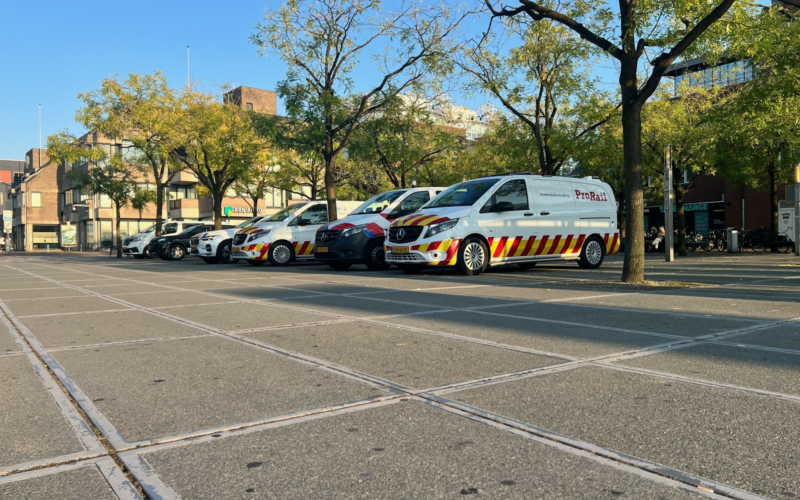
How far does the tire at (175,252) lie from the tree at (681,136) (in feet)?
68.9

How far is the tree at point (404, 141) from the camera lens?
80.2 ft

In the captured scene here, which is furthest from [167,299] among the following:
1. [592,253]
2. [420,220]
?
[592,253]

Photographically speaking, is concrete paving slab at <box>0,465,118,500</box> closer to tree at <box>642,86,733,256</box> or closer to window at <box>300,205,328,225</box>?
window at <box>300,205,328,225</box>

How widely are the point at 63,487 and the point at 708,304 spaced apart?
781cm

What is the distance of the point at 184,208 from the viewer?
209 ft

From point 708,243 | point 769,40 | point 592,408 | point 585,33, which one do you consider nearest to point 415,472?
point 592,408

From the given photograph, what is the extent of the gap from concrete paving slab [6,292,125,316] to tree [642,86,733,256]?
A: 75.4 ft

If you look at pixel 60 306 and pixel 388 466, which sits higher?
pixel 60 306

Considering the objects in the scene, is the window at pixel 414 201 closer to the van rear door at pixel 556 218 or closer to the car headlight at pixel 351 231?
the car headlight at pixel 351 231

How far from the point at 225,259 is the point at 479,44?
13.8 m

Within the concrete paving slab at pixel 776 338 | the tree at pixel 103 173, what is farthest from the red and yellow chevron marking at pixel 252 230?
the tree at pixel 103 173

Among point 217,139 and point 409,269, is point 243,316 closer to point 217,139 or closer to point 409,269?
point 409,269

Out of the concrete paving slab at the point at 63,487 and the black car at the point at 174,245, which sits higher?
the black car at the point at 174,245

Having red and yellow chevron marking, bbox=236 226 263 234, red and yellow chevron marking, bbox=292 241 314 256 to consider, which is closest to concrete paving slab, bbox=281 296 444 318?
red and yellow chevron marking, bbox=236 226 263 234
